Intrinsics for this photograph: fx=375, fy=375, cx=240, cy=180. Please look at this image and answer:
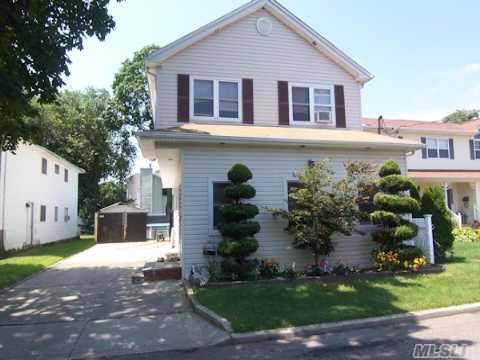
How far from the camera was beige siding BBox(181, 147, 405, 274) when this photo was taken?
9.66m

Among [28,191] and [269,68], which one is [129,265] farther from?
[28,191]

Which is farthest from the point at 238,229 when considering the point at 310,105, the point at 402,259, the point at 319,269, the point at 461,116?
the point at 461,116

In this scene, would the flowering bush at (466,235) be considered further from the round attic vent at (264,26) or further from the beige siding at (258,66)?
the round attic vent at (264,26)

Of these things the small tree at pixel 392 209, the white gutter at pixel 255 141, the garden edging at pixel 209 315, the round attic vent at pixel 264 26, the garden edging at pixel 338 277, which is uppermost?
the round attic vent at pixel 264 26

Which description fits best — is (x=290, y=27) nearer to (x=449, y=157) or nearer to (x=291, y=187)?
(x=291, y=187)

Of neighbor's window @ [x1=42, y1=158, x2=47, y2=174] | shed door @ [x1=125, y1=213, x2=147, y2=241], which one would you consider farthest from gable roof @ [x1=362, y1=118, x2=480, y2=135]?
neighbor's window @ [x1=42, y1=158, x2=47, y2=174]

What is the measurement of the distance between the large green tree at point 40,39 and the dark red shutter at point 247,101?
4659 mm

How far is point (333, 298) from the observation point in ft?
24.6

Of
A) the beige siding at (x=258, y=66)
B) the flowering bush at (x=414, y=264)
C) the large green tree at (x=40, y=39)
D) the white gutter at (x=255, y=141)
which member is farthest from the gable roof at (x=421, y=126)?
the large green tree at (x=40, y=39)

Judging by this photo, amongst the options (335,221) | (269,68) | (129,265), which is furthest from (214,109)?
(129,265)

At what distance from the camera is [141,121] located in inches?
1249

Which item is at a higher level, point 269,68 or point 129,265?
point 269,68

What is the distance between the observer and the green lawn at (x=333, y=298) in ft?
20.9

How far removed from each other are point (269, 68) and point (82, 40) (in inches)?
236
